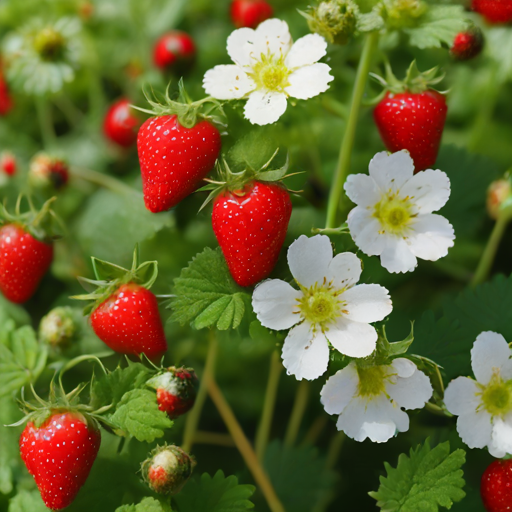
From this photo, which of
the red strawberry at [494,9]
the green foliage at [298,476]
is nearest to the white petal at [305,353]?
the green foliage at [298,476]

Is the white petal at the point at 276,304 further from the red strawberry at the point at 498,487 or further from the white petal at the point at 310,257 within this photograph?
the red strawberry at the point at 498,487

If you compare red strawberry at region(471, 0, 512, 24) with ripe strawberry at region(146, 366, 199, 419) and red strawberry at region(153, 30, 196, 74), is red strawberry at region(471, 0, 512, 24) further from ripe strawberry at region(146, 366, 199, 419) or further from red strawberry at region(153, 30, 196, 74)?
ripe strawberry at region(146, 366, 199, 419)

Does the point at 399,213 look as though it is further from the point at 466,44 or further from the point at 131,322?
the point at 131,322

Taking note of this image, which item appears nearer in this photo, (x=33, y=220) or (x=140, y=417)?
(x=140, y=417)

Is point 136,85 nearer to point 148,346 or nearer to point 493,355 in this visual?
point 148,346

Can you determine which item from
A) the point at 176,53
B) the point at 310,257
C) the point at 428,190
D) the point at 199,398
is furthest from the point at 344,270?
the point at 176,53

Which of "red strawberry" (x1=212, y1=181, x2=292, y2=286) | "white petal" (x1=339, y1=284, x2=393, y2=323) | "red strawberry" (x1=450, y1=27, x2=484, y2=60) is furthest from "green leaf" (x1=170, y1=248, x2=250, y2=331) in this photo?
"red strawberry" (x1=450, y1=27, x2=484, y2=60)

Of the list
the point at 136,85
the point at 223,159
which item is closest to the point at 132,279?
the point at 223,159
